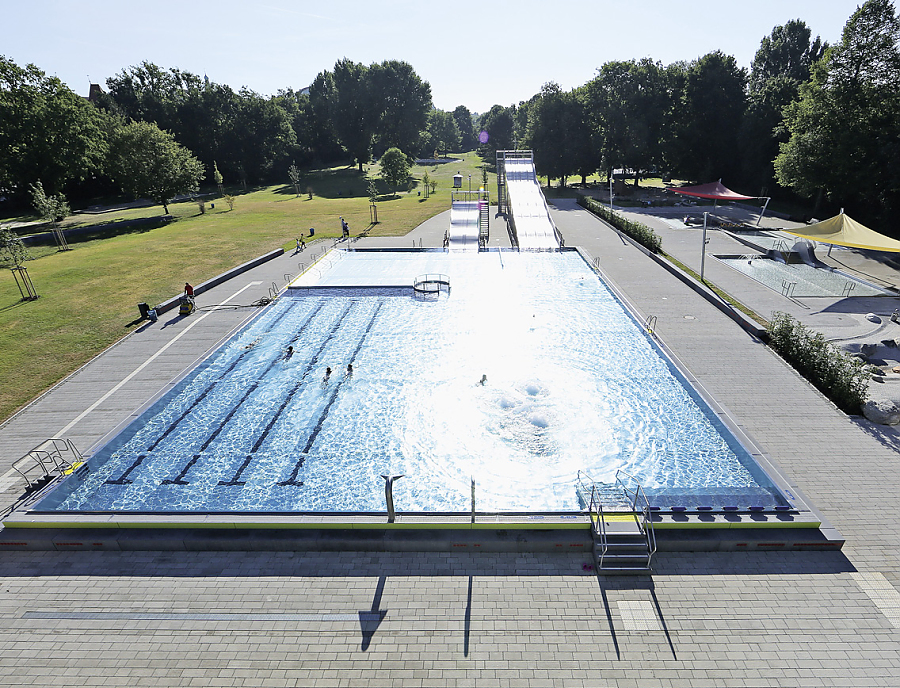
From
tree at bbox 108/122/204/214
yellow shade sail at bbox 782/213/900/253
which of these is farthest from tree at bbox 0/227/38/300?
yellow shade sail at bbox 782/213/900/253

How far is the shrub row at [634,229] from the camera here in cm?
2920

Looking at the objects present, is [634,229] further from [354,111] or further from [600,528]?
[354,111]

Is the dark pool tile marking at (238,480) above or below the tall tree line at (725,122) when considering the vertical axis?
below

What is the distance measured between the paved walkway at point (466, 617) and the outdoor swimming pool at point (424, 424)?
1.46 metres

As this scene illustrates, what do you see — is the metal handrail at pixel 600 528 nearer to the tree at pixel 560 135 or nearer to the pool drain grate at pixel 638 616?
the pool drain grate at pixel 638 616

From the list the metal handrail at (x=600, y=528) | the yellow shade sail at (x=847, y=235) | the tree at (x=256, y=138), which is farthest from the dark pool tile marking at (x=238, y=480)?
the tree at (x=256, y=138)

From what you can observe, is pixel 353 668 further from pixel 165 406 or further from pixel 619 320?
pixel 619 320

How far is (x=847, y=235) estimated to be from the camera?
76.3 ft

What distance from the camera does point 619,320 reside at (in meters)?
19.7

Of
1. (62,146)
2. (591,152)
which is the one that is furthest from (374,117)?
(62,146)

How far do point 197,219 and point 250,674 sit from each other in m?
47.8

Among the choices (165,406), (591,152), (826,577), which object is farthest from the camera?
(591,152)

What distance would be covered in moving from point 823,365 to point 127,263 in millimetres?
38335

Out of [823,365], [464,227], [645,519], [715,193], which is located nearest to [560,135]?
[715,193]
